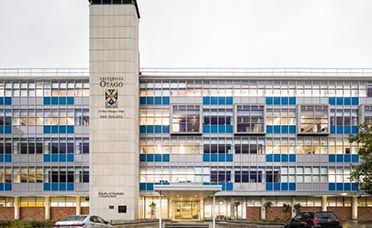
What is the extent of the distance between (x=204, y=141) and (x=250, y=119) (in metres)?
6.20

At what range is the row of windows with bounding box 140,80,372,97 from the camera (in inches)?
2400

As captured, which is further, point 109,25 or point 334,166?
point 334,166

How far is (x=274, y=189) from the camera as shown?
197 feet

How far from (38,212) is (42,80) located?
1631cm

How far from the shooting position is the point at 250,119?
196 ft

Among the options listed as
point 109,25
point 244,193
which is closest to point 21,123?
point 109,25

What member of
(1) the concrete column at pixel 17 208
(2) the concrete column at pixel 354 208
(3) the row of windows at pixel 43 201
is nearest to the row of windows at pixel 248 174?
(2) the concrete column at pixel 354 208

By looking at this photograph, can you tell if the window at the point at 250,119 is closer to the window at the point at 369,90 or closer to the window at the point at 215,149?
the window at the point at 215,149

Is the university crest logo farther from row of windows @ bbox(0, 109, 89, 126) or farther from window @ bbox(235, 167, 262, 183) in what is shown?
window @ bbox(235, 167, 262, 183)

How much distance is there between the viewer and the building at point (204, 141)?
59.8 m

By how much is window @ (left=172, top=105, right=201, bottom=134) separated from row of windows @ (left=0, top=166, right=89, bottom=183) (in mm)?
12056

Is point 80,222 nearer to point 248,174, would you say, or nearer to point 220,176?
point 220,176

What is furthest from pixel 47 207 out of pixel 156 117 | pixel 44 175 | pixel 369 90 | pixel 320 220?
pixel 369 90

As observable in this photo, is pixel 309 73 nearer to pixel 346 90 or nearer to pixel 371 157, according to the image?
pixel 346 90
